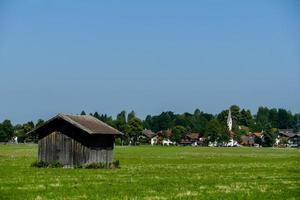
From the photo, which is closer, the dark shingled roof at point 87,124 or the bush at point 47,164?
the bush at point 47,164

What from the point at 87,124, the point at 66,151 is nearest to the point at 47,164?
the point at 66,151

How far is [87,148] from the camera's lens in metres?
55.0

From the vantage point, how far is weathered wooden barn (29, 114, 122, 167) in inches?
2159

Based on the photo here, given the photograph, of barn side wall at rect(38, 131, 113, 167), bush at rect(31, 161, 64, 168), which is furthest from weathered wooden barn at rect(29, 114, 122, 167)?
bush at rect(31, 161, 64, 168)

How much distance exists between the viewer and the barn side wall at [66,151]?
2157 inches

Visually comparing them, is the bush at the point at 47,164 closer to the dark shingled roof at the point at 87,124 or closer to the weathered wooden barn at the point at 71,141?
the weathered wooden barn at the point at 71,141

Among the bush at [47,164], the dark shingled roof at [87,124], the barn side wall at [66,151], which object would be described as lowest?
the bush at [47,164]

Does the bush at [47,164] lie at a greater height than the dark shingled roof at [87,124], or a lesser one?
lesser

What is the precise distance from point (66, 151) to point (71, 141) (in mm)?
1037

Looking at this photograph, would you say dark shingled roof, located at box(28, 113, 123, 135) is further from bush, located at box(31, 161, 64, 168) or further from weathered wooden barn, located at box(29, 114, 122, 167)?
bush, located at box(31, 161, 64, 168)

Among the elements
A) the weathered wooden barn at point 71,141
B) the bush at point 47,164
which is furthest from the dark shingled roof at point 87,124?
the bush at point 47,164

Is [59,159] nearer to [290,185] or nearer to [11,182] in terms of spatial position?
[11,182]

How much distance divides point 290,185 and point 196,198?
32.5 feet

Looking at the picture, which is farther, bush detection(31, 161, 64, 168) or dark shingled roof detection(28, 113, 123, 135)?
dark shingled roof detection(28, 113, 123, 135)
